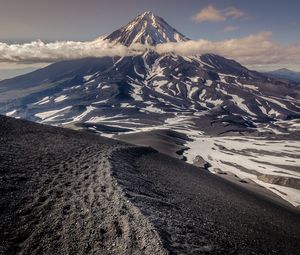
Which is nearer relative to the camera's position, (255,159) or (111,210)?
(111,210)

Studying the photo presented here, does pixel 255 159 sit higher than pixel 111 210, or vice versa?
pixel 111 210

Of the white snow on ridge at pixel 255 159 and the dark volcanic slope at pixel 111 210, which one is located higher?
the dark volcanic slope at pixel 111 210

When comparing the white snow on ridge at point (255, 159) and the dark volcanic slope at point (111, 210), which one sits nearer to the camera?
the dark volcanic slope at point (111, 210)

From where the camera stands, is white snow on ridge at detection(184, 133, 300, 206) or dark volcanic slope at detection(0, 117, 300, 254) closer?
dark volcanic slope at detection(0, 117, 300, 254)

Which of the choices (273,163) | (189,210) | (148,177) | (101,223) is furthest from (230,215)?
(273,163)

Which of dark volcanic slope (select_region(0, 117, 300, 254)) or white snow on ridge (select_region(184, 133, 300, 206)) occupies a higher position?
dark volcanic slope (select_region(0, 117, 300, 254))

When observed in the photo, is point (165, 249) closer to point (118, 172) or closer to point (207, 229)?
point (207, 229)

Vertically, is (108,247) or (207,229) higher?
(108,247)

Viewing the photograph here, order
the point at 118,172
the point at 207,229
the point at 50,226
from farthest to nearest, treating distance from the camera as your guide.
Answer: the point at 118,172, the point at 207,229, the point at 50,226
